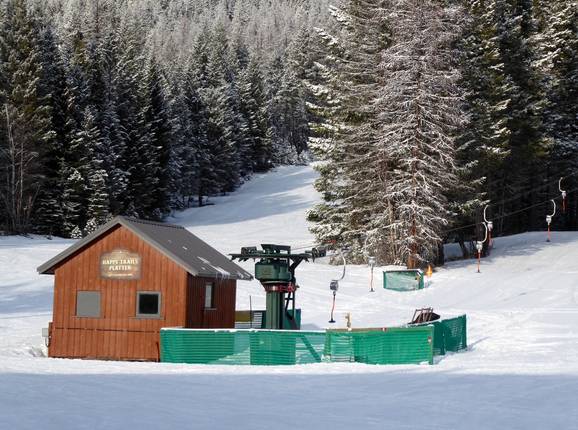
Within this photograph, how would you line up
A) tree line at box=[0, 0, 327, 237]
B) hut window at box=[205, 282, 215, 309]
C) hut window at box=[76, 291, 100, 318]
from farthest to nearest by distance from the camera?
tree line at box=[0, 0, 327, 237] < hut window at box=[205, 282, 215, 309] < hut window at box=[76, 291, 100, 318]

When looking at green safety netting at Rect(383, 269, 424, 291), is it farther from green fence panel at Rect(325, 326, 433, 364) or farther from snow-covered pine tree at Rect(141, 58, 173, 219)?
snow-covered pine tree at Rect(141, 58, 173, 219)

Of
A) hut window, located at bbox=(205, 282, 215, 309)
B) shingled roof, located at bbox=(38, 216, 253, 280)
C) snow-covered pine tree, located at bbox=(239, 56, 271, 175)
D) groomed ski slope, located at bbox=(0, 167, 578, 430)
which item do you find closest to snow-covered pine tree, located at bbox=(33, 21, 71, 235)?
groomed ski slope, located at bbox=(0, 167, 578, 430)

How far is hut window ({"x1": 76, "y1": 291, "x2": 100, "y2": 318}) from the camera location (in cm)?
2339

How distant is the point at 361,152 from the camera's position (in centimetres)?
4697

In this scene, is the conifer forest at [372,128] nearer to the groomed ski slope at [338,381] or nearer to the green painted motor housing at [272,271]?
the groomed ski slope at [338,381]

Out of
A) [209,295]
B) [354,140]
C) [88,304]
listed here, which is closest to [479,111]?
[354,140]

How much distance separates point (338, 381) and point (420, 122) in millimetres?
29110

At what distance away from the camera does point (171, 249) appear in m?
23.0

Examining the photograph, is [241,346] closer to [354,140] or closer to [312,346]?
[312,346]

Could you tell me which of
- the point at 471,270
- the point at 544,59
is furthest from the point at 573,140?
the point at 471,270

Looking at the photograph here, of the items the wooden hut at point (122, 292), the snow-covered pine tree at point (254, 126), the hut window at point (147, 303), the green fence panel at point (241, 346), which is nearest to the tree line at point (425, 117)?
the wooden hut at point (122, 292)

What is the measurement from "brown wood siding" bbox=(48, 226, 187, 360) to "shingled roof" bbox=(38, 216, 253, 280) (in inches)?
10.7

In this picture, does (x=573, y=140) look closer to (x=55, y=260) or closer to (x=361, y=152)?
(x=361, y=152)

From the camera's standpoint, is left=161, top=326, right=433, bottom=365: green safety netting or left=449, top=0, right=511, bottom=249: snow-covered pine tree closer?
left=161, top=326, right=433, bottom=365: green safety netting
